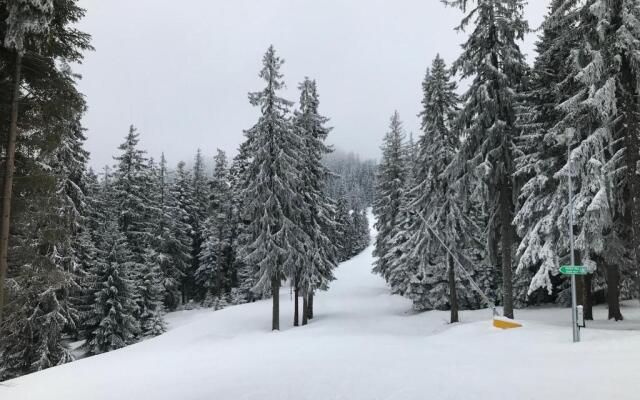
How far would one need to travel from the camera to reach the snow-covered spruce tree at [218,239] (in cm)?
4791

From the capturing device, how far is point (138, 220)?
3747 centimetres

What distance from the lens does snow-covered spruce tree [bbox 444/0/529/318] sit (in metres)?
19.1

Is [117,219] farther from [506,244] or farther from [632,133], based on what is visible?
[632,133]

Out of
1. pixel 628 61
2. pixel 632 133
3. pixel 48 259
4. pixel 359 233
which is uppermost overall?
pixel 628 61

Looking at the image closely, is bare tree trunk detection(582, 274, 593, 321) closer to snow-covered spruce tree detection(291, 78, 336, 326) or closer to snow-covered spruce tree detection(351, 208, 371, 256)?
snow-covered spruce tree detection(291, 78, 336, 326)

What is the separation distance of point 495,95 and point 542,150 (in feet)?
11.0

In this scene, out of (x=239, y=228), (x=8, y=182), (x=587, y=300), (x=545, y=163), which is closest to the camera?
(x=8, y=182)

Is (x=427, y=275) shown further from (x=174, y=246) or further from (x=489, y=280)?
(x=174, y=246)

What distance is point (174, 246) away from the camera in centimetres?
4753

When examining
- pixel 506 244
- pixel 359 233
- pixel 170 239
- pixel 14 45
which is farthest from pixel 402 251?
pixel 359 233

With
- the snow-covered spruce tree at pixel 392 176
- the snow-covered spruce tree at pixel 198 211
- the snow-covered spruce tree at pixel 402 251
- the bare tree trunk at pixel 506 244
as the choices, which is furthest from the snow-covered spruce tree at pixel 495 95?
the snow-covered spruce tree at pixel 198 211

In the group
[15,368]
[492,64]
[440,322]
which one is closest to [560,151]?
[492,64]

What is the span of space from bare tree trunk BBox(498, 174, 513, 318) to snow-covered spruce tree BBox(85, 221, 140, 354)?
24486mm

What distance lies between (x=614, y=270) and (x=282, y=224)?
18.0 metres
